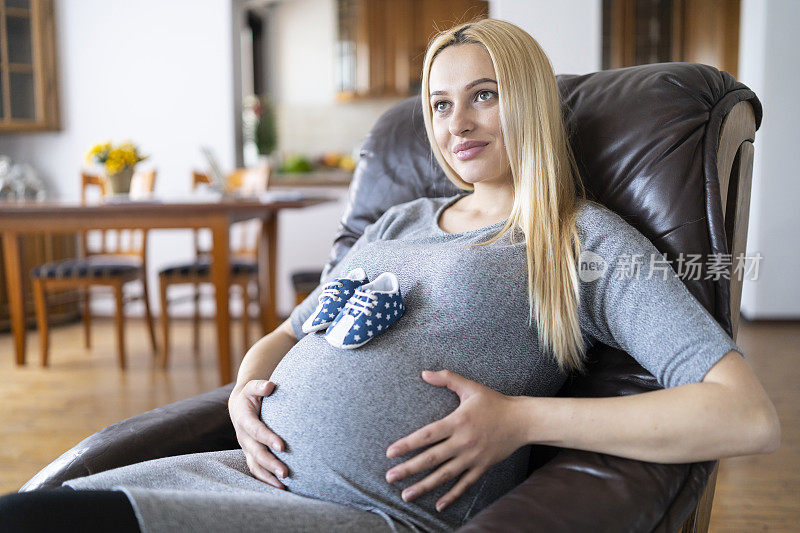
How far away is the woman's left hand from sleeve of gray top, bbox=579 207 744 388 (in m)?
0.20

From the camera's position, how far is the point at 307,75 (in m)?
7.39

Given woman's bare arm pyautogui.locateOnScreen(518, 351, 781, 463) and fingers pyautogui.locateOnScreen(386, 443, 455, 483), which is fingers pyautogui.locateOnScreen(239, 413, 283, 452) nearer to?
fingers pyautogui.locateOnScreen(386, 443, 455, 483)

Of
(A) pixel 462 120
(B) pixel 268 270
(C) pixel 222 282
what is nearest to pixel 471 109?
(A) pixel 462 120

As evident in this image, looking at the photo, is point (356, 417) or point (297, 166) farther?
point (297, 166)

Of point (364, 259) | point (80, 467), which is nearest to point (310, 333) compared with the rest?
point (364, 259)

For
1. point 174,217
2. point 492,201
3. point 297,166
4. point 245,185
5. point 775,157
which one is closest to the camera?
point 492,201

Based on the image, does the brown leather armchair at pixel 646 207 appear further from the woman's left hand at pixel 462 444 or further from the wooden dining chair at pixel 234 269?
the wooden dining chair at pixel 234 269

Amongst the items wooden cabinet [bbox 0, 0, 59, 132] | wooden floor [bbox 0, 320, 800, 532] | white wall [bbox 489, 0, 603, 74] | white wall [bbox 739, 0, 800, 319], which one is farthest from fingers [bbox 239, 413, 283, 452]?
wooden cabinet [bbox 0, 0, 59, 132]

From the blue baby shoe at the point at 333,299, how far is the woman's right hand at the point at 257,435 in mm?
119

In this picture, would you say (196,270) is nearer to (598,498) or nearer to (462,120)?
(462,120)

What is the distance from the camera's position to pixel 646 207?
1146mm

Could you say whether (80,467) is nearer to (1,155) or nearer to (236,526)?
(236,526)

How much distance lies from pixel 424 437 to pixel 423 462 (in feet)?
0.11

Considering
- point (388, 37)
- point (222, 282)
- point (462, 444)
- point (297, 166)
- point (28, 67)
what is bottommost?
point (222, 282)
